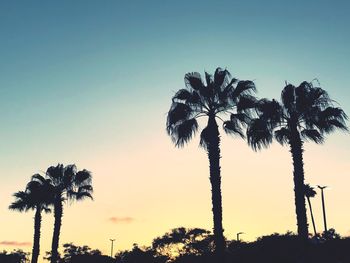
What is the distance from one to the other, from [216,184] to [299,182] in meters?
4.76

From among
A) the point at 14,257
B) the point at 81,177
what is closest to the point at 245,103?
the point at 81,177

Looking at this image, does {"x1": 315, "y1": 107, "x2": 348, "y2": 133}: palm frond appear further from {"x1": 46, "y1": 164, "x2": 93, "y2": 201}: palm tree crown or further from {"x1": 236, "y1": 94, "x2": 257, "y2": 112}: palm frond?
{"x1": 46, "y1": 164, "x2": 93, "y2": 201}: palm tree crown

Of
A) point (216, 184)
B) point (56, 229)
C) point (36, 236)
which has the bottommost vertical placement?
point (36, 236)

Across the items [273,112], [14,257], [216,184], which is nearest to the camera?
[216,184]

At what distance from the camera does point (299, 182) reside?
24422 mm

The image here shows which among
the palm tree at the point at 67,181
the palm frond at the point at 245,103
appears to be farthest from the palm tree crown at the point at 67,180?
the palm frond at the point at 245,103

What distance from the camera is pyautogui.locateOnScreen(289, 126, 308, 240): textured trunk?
2397 centimetres

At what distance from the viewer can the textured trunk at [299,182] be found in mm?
23969

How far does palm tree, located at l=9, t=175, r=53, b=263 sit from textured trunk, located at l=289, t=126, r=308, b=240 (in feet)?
80.7

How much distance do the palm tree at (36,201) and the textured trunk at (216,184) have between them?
69.2 ft

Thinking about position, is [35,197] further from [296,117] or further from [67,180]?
[296,117]

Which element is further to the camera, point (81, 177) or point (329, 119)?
point (81, 177)

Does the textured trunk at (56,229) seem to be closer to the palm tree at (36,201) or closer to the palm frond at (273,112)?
the palm tree at (36,201)

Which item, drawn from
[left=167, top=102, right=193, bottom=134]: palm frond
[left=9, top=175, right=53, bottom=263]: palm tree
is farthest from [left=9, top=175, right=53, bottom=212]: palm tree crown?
[left=167, top=102, right=193, bottom=134]: palm frond
